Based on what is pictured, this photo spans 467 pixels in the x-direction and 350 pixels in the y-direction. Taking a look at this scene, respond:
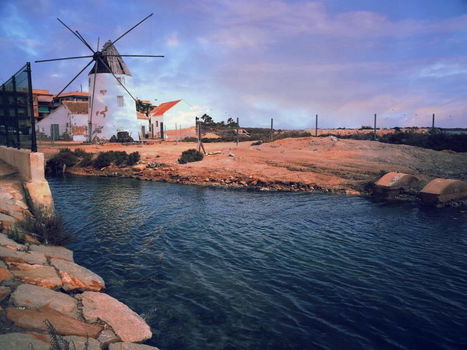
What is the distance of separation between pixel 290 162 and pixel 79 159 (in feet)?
63.8

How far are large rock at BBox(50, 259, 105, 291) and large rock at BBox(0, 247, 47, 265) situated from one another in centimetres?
27

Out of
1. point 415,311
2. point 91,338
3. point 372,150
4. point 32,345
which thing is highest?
point 372,150

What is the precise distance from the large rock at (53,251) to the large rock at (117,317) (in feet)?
7.35

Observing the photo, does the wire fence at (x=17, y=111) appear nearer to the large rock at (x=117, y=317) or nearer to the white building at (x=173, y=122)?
the large rock at (x=117, y=317)

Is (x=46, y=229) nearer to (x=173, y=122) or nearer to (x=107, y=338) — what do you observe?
(x=107, y=338)

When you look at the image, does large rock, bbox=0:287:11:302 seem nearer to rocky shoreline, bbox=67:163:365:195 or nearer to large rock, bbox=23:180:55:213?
→ large rock, bbox=23:180:55:213

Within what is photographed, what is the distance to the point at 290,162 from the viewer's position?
87.8 ft

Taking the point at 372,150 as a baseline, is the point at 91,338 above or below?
below

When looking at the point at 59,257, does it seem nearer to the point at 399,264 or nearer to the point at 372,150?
the point at 399,264

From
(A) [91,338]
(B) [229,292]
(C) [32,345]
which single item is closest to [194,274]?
(B) [229,292]

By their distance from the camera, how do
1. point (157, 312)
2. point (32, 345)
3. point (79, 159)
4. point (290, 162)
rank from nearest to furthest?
point (32, 345), point (157, 312), point (290, 162), point (79, 159)

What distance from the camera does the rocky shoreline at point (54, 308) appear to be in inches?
190

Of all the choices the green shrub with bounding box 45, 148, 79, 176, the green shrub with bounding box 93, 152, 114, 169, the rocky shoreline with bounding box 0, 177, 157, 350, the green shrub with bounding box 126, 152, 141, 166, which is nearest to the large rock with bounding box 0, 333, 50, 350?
the rocky shoreline with bounding box 0, 177, 157, 350

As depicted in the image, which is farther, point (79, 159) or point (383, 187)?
point (79, 159)
